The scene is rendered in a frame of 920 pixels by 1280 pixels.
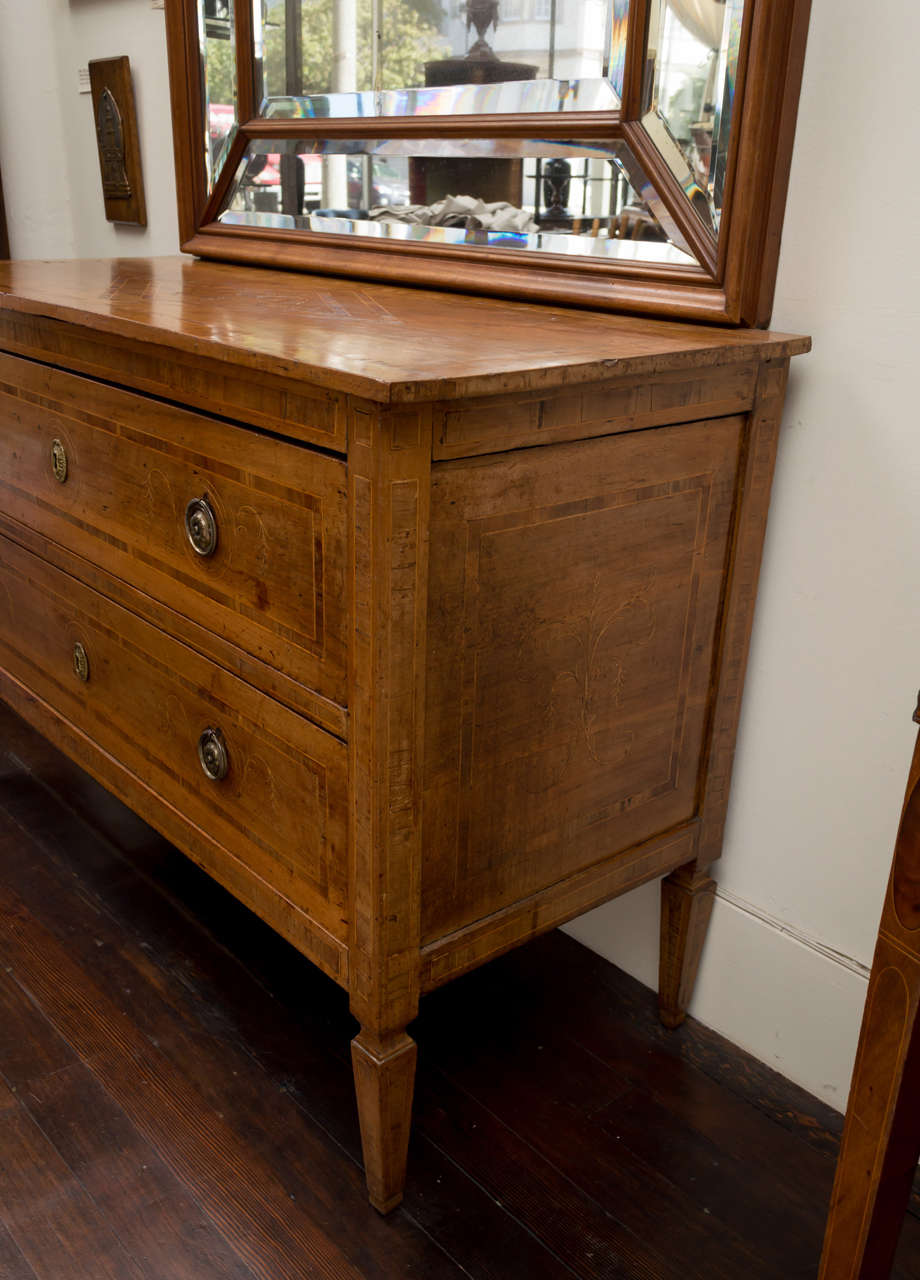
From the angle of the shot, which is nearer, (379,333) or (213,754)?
(379,333)

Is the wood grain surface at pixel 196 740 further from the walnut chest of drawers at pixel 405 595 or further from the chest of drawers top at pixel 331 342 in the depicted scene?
the chest of drawers top at pixel 331 342

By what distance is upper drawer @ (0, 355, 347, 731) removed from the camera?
1174mm

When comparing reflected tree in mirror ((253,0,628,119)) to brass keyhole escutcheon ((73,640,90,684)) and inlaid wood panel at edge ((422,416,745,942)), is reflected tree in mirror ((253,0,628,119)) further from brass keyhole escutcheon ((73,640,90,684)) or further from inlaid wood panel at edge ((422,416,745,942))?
brass keyhole escutcheon ((73,640,90,684))

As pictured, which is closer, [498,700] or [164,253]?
[498,700]

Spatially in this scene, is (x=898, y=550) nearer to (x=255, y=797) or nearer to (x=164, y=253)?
(x=255, y=797)

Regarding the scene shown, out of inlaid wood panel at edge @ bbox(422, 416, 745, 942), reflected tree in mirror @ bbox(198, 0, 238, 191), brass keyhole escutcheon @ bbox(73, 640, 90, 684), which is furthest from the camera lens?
reflected tree in mirror @ bbox(198, 0, 238, 191)

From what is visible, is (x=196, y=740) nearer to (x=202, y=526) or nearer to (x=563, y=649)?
(x=202, y=526)

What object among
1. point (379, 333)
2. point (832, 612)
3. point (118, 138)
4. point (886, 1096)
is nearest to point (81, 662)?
point (379, 333)

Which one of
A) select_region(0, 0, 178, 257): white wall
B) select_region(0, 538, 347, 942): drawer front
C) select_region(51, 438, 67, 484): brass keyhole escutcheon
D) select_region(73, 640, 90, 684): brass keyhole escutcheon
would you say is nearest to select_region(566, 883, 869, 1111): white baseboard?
select_region(0, 538, 347, 942): drawer front

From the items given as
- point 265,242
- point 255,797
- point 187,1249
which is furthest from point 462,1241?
point 265,242

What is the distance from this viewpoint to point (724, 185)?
1.38m

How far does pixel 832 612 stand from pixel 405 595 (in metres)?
0.66

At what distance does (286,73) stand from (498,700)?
1.30 m

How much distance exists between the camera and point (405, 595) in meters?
1.09
